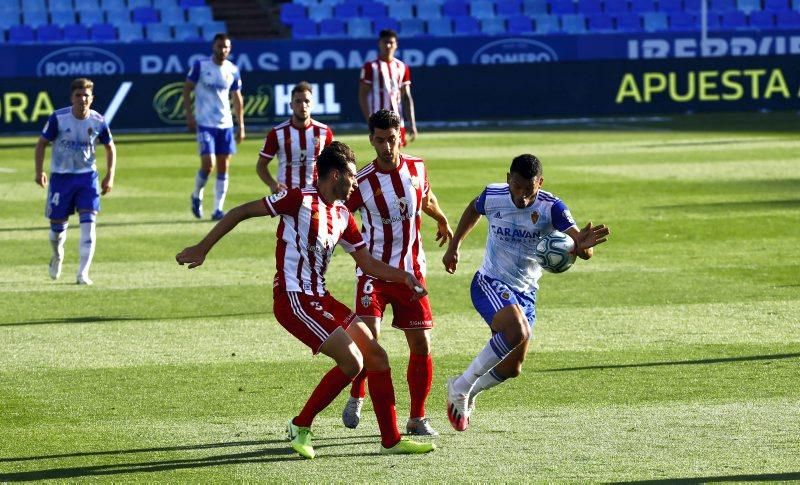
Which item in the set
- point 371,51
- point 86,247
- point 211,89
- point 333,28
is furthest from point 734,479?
point 333,28

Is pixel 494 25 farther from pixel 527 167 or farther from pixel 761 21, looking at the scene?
pixel 527 167

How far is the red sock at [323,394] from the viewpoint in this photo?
812 centimetres

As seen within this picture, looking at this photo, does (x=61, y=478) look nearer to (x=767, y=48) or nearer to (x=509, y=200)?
(x=509, y=200)

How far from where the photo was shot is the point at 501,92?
3431 cm

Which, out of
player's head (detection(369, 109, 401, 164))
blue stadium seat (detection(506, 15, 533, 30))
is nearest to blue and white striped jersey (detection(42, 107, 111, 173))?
player's head (detection(369, 109, 401, 164))

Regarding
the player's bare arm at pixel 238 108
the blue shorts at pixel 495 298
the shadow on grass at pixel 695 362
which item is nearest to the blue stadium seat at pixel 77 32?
the player's bare arm at pixel 238 108

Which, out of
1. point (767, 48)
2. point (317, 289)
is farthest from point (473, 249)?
point (767, 48)

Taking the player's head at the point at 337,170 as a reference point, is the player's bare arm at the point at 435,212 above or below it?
below

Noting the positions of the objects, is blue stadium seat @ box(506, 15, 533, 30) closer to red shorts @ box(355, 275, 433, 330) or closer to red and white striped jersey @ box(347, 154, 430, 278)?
red and white striped jersey @ box(347, 154, 430, 278)

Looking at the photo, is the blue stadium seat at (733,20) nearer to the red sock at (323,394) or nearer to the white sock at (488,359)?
the white sock at (488,359)

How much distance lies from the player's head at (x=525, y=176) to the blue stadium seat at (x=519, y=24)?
33.3 meters

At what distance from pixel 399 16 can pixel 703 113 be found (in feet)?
33.4

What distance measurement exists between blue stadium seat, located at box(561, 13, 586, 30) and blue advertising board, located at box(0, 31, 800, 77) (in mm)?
3806

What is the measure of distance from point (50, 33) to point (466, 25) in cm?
1094
